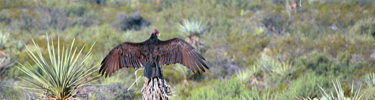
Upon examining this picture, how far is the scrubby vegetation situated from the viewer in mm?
9672

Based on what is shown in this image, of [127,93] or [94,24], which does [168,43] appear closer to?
[127,93]

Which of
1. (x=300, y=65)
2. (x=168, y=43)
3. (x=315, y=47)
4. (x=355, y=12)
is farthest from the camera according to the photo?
(x=355, y=12)

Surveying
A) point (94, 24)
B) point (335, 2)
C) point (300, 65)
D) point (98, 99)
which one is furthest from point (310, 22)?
point (98, 99)

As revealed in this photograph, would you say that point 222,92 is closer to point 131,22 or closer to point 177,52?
point 177,52

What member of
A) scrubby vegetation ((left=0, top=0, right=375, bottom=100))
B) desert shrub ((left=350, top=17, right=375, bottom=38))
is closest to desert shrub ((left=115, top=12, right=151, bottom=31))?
scrubby vegetation ((left=0, top=0, right=375, bottom=100))

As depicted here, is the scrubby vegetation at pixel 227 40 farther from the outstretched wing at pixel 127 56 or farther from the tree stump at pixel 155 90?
the tree stump at pixel 155 90

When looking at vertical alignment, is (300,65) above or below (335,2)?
below

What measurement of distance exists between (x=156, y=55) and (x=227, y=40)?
11.7m

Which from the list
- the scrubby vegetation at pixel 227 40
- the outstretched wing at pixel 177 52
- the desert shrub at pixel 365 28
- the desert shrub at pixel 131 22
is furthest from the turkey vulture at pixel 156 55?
the desert shrub at pixel 131 22

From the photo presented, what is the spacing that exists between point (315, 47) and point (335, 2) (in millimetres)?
8684

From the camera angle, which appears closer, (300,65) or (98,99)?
(98,99)

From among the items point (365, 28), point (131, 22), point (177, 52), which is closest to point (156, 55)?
point (177, 52)

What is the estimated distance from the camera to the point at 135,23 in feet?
72.2

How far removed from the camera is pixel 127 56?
5.33 meters
